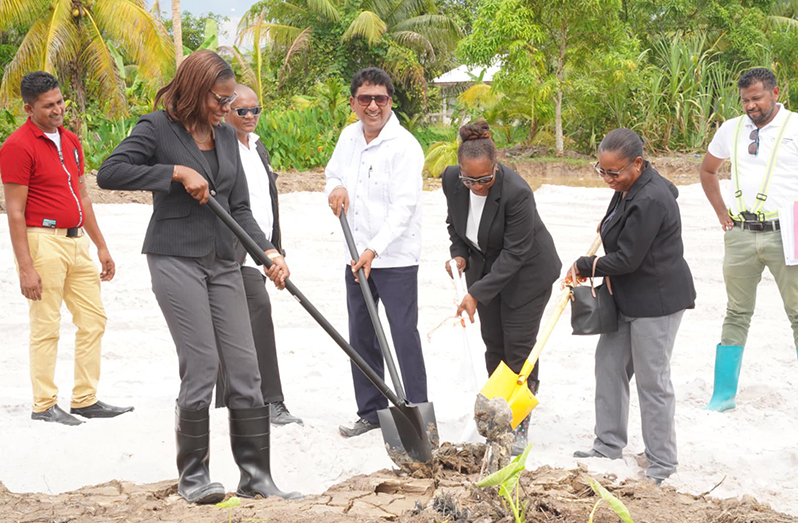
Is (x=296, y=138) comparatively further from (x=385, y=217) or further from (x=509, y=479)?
(x=509, y=479)

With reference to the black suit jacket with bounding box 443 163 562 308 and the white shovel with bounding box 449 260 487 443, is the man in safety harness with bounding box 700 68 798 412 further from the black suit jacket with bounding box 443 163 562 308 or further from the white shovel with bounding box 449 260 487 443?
the white shovel with bounding box 449 260 487 443

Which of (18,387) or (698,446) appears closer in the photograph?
(698,446)

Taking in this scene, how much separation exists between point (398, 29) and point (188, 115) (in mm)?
24260

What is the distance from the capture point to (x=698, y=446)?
4152mm

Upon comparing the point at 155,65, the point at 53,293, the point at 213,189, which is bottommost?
the point at 53,293

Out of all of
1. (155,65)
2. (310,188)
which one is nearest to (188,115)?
(310,188)

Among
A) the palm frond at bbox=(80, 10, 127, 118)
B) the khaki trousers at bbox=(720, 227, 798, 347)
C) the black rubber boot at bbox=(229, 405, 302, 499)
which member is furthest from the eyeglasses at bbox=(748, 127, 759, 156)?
the palm frond at bbox=(80, 10, 127, 118)

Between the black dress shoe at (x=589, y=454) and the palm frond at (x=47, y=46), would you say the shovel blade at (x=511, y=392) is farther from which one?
the palm frond at (x=47, y=46)

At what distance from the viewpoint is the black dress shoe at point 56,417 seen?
14.2ft

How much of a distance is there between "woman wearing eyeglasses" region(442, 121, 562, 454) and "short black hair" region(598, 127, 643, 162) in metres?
0.53

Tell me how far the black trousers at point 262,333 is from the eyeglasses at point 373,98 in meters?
1.17

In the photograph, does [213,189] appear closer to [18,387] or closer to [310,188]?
[18,387]

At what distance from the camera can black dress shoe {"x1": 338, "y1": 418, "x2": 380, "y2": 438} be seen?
425 centimetres

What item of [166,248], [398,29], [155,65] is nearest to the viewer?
[166,248]
